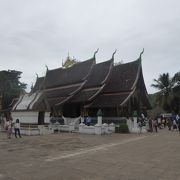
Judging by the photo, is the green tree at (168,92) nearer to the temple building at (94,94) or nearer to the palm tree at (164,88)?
the palm tree at (164,88)

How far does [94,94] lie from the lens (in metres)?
30.1

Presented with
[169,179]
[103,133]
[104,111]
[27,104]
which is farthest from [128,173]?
[104,111]

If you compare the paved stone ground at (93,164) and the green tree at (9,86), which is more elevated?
the green tree at (9,86)

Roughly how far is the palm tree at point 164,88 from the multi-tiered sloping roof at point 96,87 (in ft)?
52.5

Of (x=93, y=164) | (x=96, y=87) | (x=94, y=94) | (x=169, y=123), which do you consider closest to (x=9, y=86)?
(x=96, y=87)

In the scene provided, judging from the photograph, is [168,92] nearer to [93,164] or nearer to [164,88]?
[164,88]

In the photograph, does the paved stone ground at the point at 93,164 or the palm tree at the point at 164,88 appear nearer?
the paved stone ground at the point at 93,164

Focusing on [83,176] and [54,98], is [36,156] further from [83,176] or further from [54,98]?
[54,98]

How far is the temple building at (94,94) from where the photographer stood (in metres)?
27.5

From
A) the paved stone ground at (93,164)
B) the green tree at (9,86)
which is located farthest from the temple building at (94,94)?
the paved stone ground at (93,164)

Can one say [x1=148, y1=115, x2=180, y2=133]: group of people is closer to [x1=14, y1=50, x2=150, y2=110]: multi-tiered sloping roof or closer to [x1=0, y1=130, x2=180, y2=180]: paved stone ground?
[x1=14, y1=50, x2=150, y2=110]: multi-tiered sloping roof

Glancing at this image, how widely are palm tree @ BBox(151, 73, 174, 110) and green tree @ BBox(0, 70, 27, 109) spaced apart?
20.7 metres

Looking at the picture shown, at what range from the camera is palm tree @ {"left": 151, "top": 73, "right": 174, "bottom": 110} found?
47719 millimetres

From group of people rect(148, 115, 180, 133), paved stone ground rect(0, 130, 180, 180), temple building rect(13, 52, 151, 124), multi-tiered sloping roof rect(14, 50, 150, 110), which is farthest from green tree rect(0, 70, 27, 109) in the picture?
paved stone ground rect(0, 130, 180, 180)
